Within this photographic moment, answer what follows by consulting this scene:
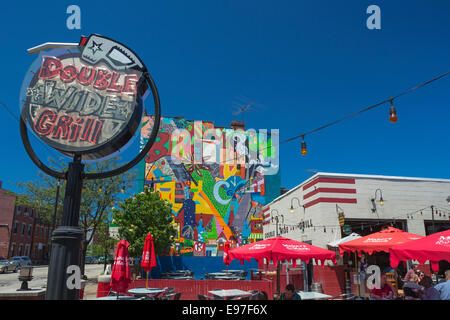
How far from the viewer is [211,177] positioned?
37438mm

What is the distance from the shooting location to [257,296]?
1052 centimetres

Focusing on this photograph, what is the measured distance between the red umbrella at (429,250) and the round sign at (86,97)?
7.42 meters

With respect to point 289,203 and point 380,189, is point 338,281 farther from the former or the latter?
point 289,203

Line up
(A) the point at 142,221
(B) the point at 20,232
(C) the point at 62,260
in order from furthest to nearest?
(B) the point at 20,232, (A) the point at 142,221, (C) the point at 62,260

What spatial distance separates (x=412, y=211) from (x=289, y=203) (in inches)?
310

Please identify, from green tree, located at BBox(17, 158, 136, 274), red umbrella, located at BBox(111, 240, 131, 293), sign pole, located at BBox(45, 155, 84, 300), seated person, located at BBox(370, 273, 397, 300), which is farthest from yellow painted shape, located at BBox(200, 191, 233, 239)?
sign pole, located at BBox(45, 155, 84, 300)

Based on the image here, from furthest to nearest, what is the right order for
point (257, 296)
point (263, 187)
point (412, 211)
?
point (263, 187), point (412, 211), point (257, 296)

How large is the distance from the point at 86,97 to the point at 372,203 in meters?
17.9

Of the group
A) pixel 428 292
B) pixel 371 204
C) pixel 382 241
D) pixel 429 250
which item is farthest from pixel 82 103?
pixel 371 204

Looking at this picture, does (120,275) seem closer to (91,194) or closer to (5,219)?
(91,194)

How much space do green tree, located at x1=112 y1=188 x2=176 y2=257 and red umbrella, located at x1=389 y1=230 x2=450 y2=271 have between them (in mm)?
19030

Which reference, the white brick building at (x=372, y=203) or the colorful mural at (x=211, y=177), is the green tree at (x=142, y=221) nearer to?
the colorful mural at (x=211, y=177)

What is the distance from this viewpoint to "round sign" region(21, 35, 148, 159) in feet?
20.3
